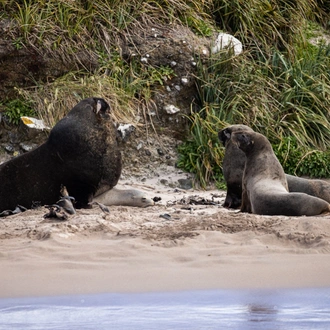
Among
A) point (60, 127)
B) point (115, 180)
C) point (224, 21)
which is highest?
point (224, 21)

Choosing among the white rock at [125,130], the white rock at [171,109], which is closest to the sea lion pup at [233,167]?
the white rock at [125,130]

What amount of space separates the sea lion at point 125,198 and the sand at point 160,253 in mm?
1216

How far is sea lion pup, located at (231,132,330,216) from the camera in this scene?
7.21 m

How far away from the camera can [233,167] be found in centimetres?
888

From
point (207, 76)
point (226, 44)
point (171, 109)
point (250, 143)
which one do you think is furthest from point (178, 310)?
point (226, 44)

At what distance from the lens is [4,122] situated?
1056 cm

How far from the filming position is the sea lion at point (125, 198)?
336 inches

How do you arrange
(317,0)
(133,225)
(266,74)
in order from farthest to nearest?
1. (317,0)
2. (266,74)
3. (133,225)

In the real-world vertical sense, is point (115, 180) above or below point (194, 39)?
below

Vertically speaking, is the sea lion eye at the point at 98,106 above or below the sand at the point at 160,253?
above

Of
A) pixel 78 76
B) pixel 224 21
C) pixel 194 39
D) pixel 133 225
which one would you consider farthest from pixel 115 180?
pixel 224 21

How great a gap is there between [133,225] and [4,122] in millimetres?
4248

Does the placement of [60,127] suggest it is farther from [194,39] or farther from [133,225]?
[194,39]

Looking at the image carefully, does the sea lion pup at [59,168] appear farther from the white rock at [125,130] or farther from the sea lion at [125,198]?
the white rock at [125,130]
